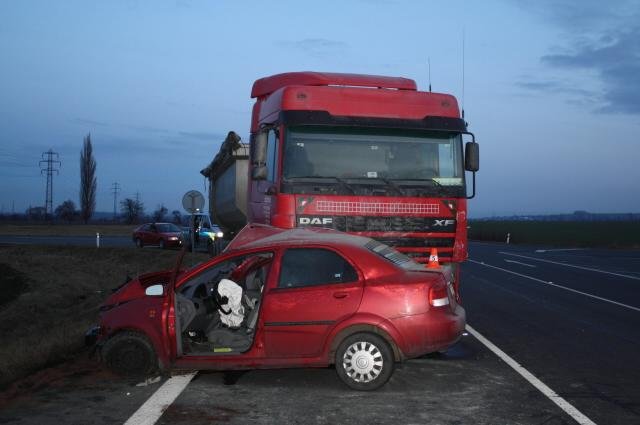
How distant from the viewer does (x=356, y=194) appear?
1000cm

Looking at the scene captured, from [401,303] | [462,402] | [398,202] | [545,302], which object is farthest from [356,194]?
[545,302]

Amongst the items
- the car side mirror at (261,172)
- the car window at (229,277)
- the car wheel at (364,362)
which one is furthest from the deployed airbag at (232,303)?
the car side mirror at (261,172)

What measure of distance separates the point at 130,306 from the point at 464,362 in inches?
150

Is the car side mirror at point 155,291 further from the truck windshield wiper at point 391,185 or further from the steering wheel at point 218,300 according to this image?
the truck windshield wiper at point 391,185

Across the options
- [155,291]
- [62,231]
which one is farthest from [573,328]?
[62,231]

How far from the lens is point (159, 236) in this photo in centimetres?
3725

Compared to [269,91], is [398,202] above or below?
below

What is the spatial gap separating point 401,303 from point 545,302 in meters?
8.72

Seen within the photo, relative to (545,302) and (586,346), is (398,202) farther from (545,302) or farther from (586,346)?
(545,302)

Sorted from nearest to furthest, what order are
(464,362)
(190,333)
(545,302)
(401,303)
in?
(401,303), (190,333), (464,362), (545,302)

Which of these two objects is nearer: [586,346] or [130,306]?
[130,306]

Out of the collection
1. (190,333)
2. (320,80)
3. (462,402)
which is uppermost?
(320,80)

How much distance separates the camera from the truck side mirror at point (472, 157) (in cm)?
1045

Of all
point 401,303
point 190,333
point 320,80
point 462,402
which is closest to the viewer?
point 462,402
